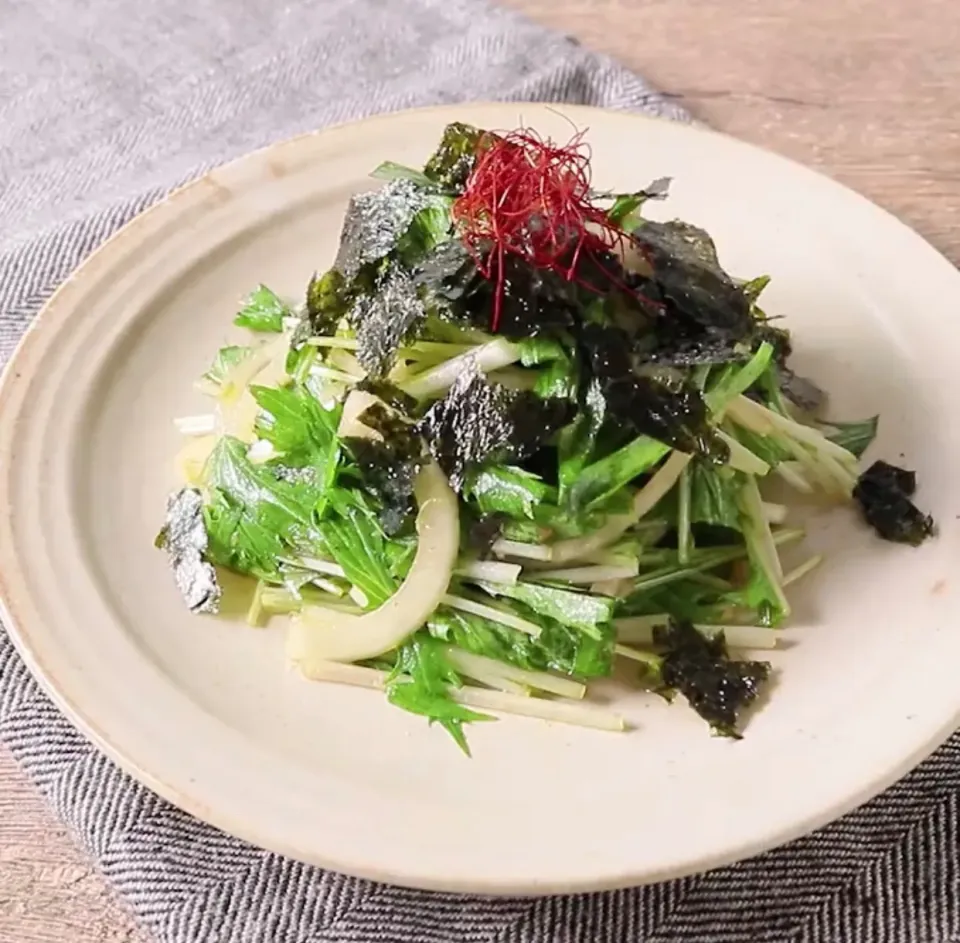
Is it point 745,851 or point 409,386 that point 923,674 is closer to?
point 745,851

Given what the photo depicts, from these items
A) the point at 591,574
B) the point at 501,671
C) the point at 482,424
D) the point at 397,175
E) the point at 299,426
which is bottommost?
the point at 501,671

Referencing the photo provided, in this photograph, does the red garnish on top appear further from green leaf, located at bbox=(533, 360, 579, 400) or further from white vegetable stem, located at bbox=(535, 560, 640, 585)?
white vegetable stem, located at bbox=(535, 560, 640, 585)

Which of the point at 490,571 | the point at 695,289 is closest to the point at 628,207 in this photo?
the point at 695,289

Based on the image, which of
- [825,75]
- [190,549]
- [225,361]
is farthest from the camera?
[825,75]

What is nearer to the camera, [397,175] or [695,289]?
[695,289]

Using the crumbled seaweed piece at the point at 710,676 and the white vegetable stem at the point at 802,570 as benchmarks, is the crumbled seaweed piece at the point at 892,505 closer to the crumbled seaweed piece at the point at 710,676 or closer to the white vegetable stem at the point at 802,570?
the white vegetable stem at the point at 802,570

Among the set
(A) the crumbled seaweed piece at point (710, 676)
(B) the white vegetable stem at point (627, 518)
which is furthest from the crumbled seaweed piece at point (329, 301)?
(A) the crumbled seaweed piece at point (710, 676)

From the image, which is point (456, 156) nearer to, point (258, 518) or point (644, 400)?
point (644, 400)
